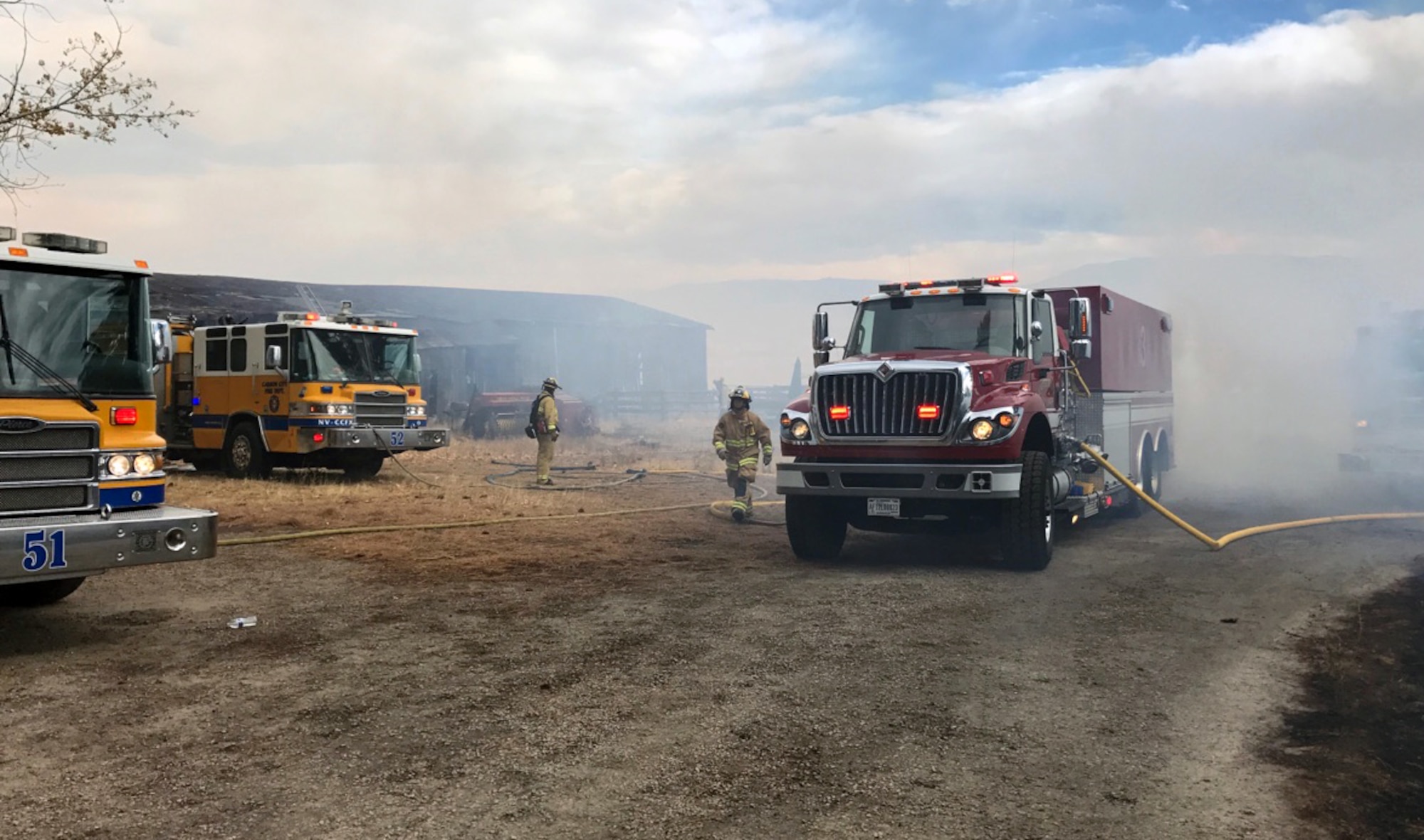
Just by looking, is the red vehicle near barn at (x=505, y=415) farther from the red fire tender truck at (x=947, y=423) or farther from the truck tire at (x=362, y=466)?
the red fire tender truck at (x=947, y=423)

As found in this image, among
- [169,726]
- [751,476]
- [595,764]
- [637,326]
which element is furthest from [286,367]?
[637,326]

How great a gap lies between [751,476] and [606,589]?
17.0 feet

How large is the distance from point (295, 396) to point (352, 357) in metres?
1.10

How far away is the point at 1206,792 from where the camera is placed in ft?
13.5

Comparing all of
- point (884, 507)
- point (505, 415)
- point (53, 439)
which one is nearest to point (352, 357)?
point (884, 507)

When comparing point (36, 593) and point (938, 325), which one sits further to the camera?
point (938, 325)

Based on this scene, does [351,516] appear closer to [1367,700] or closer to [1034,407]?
[1034,407]

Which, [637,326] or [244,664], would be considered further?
[637,326]

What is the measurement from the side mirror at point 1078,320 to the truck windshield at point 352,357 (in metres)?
11.0

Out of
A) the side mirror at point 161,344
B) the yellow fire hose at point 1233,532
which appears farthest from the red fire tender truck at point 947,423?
the side mirror at point 161,344

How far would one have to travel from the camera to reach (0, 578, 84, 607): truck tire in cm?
735

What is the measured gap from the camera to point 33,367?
6039 mm

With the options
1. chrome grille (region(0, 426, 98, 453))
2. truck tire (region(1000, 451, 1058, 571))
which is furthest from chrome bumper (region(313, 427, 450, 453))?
truck tire (region(1000, 451, 1058, 571))

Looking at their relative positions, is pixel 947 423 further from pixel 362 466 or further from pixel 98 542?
pixel 362 466
